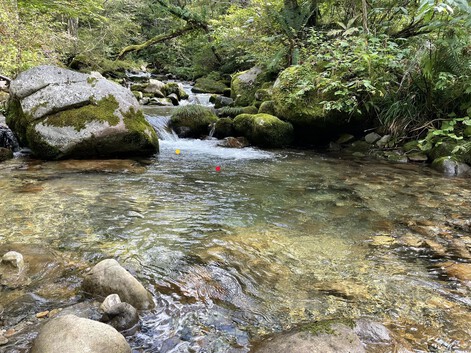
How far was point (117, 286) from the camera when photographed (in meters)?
2.35

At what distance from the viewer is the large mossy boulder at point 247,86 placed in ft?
40.8

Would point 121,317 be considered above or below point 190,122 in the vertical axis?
below

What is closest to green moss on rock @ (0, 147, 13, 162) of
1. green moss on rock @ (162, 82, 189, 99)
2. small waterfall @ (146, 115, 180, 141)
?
small waterfall @ (146, 115, 180, 141)

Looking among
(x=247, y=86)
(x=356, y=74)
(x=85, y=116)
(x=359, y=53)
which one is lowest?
(x=85, y=116)

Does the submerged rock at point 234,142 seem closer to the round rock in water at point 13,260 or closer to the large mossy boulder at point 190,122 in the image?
the large mossy boulder at point 190,122

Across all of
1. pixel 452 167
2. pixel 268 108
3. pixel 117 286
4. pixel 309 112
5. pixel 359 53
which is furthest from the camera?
pixel 268 108

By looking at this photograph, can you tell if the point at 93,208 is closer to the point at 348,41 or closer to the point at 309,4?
the point at 348,41

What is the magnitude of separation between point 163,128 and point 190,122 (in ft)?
2.65

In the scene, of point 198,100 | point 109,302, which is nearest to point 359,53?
point 109,302

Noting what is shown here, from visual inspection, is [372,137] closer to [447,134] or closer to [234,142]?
[447,134]

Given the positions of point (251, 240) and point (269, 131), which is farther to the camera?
point (269, 131)

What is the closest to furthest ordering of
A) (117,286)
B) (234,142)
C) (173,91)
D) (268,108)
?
1. (117,286)
2. (234,142)
3. (268,108)
4. (173,91)

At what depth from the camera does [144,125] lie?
7293mm

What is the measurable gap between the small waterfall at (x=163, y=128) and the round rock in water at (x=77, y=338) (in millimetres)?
7986
